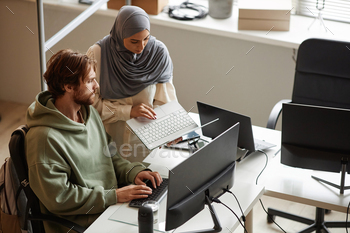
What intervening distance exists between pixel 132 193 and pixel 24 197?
43cm

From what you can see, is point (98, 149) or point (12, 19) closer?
point (98, 149)

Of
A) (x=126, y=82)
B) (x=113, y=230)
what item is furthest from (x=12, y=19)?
(x=113, y=230)

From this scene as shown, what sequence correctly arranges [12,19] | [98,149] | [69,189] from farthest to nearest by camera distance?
[12,19]
[98,149]
[69,189]

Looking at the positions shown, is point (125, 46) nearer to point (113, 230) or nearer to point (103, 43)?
point (103, 43)

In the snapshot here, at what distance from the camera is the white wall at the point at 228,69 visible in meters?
3.15

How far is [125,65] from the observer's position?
220cm

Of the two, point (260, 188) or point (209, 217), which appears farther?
point (260, 188)

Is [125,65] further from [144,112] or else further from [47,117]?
[47,117]

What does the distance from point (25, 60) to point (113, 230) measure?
108 centimetres

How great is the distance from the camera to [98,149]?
1926mm

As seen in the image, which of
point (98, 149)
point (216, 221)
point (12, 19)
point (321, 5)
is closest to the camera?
point (216, 221)

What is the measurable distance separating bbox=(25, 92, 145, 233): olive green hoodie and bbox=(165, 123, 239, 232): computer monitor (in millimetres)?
357

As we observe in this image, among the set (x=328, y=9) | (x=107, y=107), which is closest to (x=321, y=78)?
(x=328, y=9)

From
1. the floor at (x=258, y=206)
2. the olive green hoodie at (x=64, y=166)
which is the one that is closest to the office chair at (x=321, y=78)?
the floor at (x=258, y=206)
